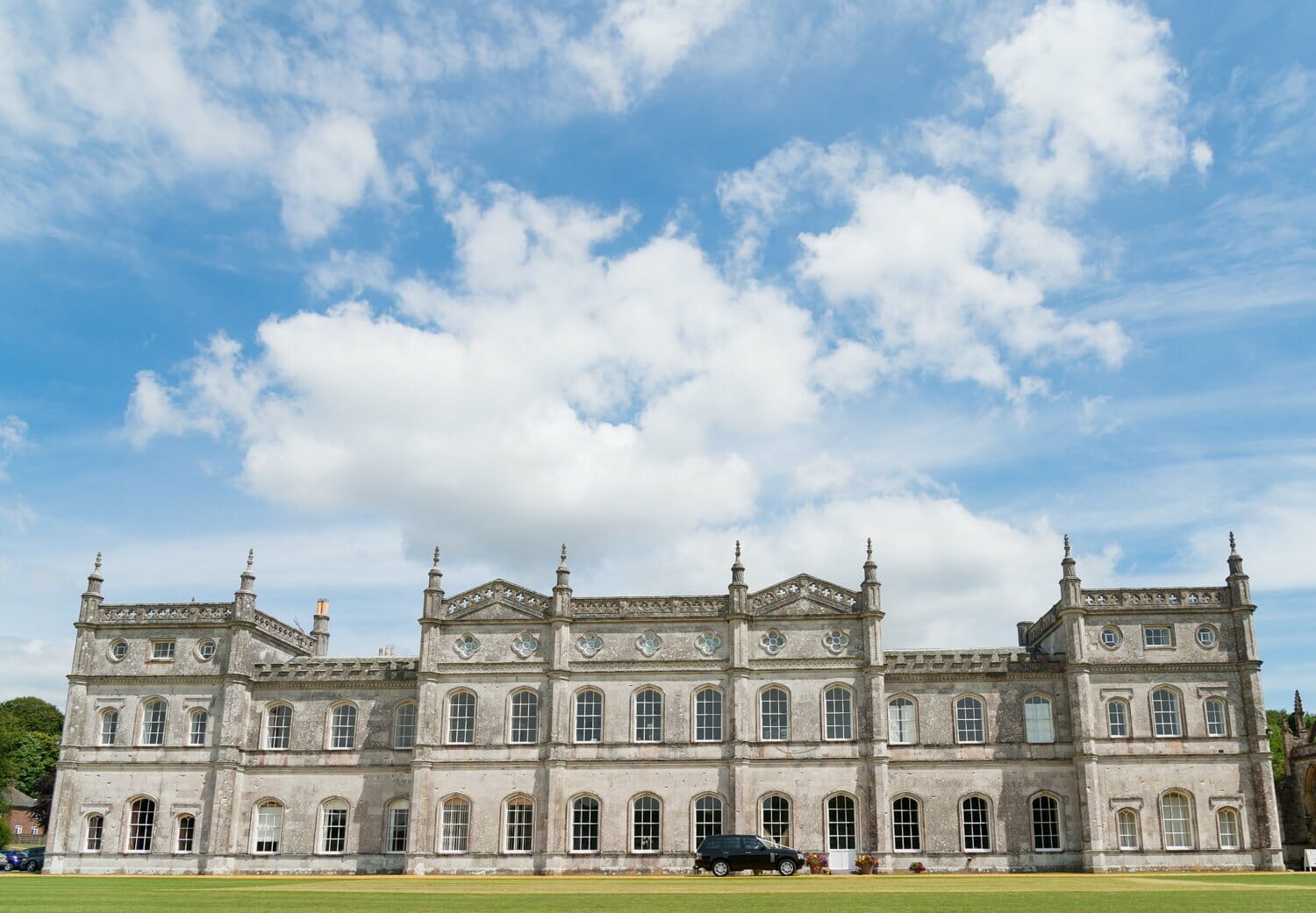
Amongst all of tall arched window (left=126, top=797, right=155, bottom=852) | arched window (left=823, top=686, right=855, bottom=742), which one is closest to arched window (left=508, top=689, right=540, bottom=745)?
arched window (left=823, top=686, right=855, bottom=742)

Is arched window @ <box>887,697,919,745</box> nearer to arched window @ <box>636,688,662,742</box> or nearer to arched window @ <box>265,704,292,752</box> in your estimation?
arched window @ <box>636,688,662,742</box>

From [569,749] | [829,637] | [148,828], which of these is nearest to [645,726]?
[569,749]

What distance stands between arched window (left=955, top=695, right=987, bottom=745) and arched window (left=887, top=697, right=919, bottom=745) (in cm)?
171

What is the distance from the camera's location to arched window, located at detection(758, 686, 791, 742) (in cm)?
4497

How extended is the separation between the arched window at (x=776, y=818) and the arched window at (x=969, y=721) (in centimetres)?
757

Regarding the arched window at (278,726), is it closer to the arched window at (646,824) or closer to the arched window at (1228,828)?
the arched window at (646,824)

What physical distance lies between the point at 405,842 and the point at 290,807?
5274mm

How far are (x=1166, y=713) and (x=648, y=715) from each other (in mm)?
20844

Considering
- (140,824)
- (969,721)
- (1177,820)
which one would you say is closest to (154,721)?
(140,824)

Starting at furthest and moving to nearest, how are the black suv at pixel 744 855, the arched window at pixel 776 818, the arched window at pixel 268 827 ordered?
the arched window at pixel 268 827
the arched window at pixel 776 818
the black suv at pixel 744 855

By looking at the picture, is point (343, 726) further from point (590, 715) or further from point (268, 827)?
point (590, 715)

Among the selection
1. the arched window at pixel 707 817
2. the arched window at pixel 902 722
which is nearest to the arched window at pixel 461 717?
the arched window at pixel 707 817

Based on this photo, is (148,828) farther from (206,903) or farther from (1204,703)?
(1204,703)

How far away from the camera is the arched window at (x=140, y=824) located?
1813 inches
